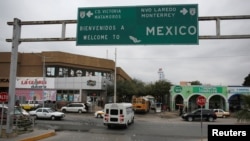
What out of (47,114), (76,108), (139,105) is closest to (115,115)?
(47,114)

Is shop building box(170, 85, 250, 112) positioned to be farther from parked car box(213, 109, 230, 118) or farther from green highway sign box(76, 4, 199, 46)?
green highway sign box(76, 4, 199, 46)

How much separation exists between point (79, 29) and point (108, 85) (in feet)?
157

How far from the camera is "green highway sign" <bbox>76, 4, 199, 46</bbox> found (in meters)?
18.2

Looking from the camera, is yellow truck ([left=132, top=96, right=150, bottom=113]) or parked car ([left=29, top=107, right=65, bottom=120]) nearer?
parked car ([left=29, top=107, right=65, bottom=120])

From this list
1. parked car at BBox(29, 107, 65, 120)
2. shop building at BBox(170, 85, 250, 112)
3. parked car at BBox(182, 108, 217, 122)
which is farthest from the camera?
shop building at BBox(170, 85, 250, 112)

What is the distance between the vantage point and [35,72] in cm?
7188

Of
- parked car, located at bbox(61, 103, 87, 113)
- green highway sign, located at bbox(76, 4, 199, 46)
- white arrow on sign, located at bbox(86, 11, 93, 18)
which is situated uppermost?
white arrow on sign, located at bbox(86, 11, 93, 18)

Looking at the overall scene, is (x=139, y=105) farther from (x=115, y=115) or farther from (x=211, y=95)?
(x=115, y=115)

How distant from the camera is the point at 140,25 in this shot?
18.6 meters

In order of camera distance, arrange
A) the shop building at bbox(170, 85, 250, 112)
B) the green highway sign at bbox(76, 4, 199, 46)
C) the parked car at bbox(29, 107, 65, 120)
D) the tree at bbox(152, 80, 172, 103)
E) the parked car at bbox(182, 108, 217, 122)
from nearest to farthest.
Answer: the green highway sign at bbox(76, 4, 199, 46)
the parked car at bbox(29, 107, 65, 120)
the parked car at bbox(182, 108, 217, 122)
the shop building at bbox(170, 85, 250, 112)
the tree at bbox(152, 80, 172, 103)

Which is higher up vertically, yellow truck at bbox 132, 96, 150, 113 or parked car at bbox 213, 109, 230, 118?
yellow truck at bbox 132, 96, 150, 113

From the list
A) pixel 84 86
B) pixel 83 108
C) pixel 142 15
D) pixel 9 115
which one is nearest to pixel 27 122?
pixel 9 115

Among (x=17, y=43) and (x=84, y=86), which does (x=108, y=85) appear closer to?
(x=84, y=86)

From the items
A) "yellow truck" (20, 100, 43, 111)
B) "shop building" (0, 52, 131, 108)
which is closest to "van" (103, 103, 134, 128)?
"shop building" (0, 52, 131, 108)
